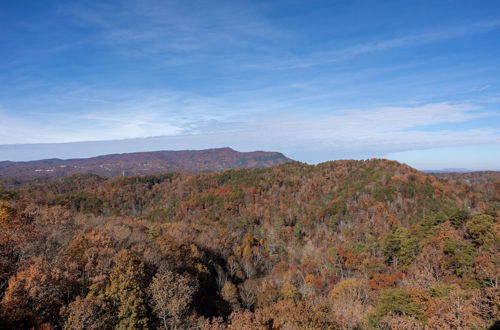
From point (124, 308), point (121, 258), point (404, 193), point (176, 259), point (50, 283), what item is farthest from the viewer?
point (404, 193)

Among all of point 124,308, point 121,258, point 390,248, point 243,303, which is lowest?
point 243,303

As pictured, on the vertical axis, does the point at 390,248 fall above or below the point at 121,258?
below

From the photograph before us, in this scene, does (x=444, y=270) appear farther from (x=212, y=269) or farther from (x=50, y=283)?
(x=50, y=283)

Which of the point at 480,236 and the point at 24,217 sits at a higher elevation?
the point at 24,217

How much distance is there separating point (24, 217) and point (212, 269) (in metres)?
42.4

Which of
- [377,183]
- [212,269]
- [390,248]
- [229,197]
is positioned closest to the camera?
[212,269]

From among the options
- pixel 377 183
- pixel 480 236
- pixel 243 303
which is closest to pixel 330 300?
pixel 243 303

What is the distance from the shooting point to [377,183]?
163750 mm

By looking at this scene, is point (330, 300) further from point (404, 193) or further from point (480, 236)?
point (404, 193)

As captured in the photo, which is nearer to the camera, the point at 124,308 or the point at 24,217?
the point at 124,308

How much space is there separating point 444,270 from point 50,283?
64712 millimetres

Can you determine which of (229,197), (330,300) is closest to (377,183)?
(229,197)

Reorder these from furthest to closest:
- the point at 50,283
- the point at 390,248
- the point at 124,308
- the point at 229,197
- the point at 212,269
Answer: the point at 229,197, the point at 390,248, the point at 212,269, the point at 124,308, the point at 50,283

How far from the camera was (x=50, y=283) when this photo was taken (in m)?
24.6
